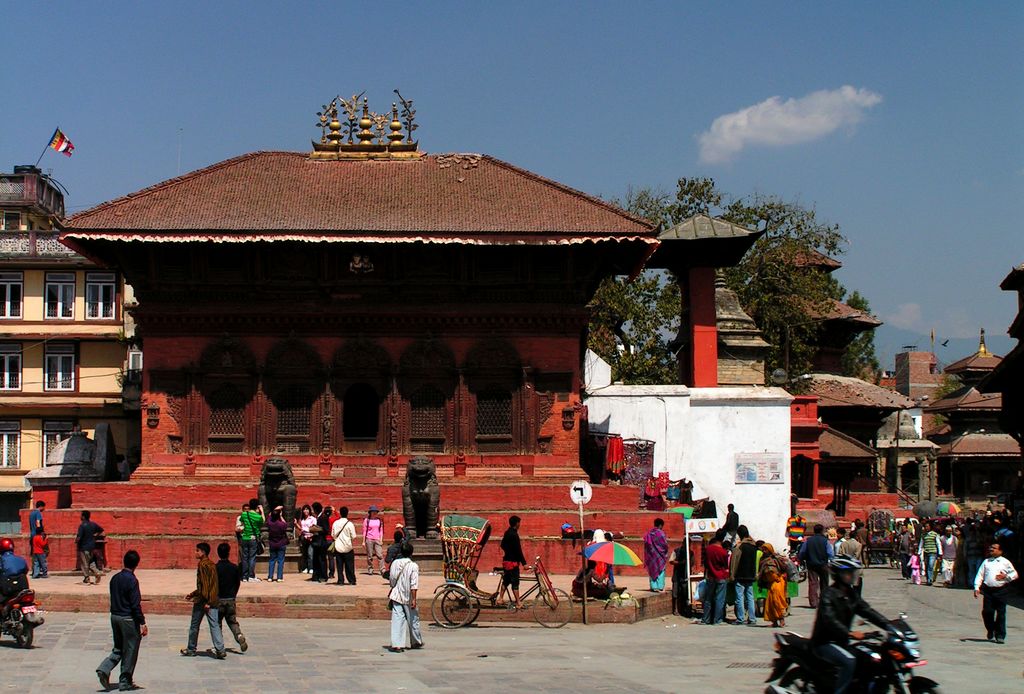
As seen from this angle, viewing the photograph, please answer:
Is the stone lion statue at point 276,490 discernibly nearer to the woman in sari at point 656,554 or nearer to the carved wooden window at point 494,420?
the carved wooden window at point 494,420

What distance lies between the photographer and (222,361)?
31.0 metres

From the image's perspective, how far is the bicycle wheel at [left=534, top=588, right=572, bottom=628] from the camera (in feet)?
67.1

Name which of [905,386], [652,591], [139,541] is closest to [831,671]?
[652,591]

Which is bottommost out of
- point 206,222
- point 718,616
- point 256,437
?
point 718,616

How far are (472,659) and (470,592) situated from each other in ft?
10.9

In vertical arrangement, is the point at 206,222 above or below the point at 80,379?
above

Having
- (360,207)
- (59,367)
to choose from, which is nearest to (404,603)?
(360,207)

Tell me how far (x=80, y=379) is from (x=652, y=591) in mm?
28915

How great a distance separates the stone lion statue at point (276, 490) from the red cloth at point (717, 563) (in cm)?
969

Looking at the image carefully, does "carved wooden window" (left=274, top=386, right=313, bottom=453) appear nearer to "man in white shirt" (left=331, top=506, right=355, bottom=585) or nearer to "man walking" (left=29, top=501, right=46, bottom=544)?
"man walking" (left=29, top=501, right=46, bottom=544)

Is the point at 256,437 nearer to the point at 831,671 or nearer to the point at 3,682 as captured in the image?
the point at 3,682

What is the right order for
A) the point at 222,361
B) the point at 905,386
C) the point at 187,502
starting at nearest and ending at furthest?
the point at 187,502 → the point at 222,361 → the point at 905,386

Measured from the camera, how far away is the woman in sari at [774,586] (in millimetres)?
21281

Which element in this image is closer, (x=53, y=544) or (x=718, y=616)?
(x=718, y=616)
